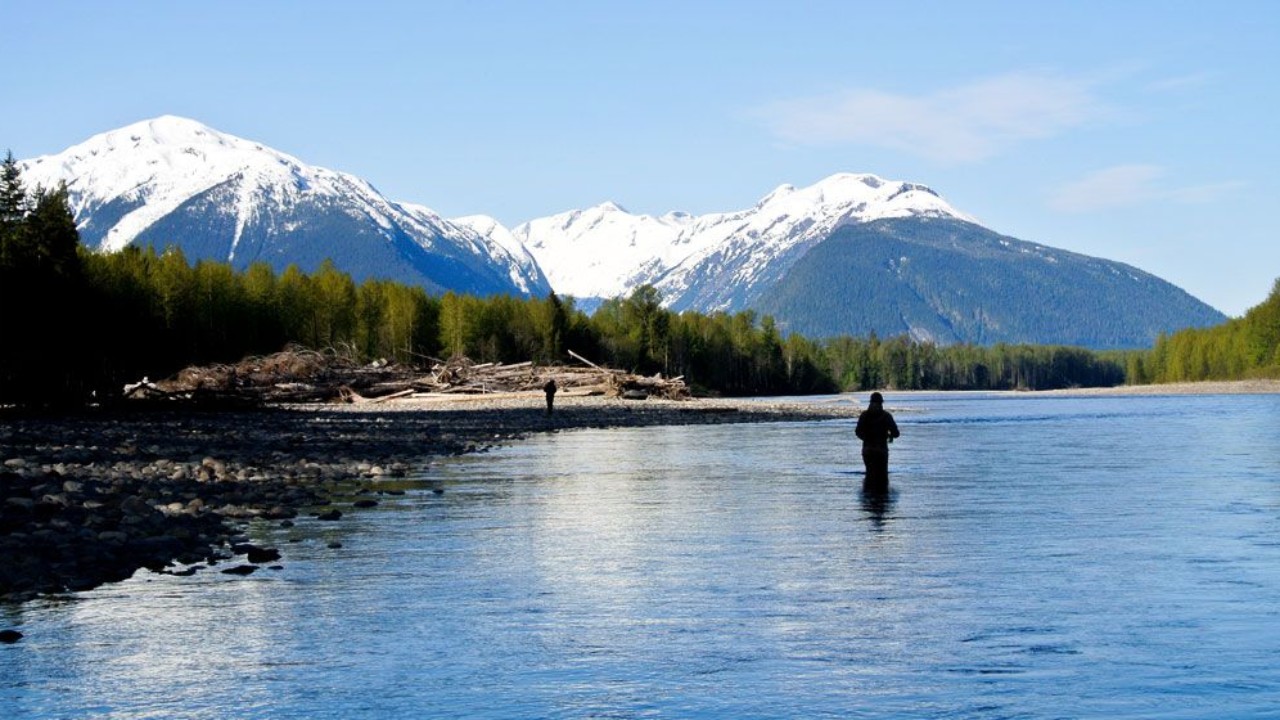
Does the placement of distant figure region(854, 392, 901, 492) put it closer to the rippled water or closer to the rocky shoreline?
the rippled water

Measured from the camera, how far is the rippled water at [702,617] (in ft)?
39.4

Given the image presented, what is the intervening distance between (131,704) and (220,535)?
1132 centimetres

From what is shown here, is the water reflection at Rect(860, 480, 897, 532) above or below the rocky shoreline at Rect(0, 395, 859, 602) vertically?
below

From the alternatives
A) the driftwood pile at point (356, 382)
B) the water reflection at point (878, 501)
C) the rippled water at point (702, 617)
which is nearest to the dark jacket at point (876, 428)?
the water reflection at point (878, 501)

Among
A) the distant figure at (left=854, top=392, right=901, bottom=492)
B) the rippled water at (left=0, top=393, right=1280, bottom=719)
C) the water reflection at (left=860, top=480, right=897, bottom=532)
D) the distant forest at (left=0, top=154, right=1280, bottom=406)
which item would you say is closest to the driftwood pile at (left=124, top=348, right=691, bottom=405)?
the distant forest at (left=0, top=154, right=1280, bottom=406)

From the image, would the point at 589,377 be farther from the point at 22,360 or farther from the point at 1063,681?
the point at 1063,681

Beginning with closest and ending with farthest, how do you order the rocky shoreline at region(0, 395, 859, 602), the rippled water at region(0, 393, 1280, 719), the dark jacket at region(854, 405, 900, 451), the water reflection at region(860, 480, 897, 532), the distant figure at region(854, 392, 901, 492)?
the rippled water at region(0, 393, 1280, 719) < the rocky shoreline at region(0, 395, 859, 602) < the water reflection at region(860, 480, 897, 532) < the dark jacket at region(854, 405, 900, 451) < the distant figure at region(854, 392, 901, 492)

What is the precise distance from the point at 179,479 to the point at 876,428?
16.2 meters

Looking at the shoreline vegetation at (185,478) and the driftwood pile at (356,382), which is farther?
the driftwood pile at (356,382)

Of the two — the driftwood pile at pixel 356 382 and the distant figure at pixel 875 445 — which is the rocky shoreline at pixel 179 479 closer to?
the driftwood pile at pixel 356 382

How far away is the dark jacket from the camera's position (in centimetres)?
3162

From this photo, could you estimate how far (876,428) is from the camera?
106ft

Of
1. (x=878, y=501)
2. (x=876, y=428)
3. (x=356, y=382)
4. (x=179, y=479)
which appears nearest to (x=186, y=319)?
(x=356, y=382)

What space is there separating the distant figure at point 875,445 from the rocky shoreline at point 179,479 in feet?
37.3
